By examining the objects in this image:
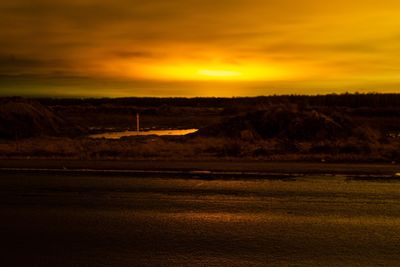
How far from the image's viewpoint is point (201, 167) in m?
15.3

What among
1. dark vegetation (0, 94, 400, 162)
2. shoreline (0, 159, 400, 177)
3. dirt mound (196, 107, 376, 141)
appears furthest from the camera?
dirt mound (196, 107, 376, 141)

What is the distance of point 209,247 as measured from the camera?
23.9ft

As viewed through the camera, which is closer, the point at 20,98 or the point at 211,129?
the point at 211,129

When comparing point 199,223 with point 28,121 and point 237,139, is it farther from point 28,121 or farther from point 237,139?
point 28,121

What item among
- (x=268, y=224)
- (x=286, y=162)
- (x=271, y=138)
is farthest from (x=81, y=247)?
(x=271, y=138)

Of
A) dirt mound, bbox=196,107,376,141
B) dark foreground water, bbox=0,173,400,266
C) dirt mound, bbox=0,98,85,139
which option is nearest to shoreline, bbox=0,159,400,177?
dark foreground water, bbox=0,173,400,266

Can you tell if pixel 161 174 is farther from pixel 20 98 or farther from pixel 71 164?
pixel 20 98

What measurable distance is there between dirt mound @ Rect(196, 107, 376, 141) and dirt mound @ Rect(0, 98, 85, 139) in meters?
8.94

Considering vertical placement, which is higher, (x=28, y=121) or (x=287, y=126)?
(x=28, y=121)

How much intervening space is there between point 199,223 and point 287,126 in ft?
58.0

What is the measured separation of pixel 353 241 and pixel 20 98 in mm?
28968

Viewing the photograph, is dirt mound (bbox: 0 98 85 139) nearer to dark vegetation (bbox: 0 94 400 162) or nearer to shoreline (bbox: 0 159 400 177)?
dark vegetation (bbox: 0 94 400 162)

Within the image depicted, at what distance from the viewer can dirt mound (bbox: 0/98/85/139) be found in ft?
95.1

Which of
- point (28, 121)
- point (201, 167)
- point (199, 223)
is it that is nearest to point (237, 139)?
point (201, 167)
